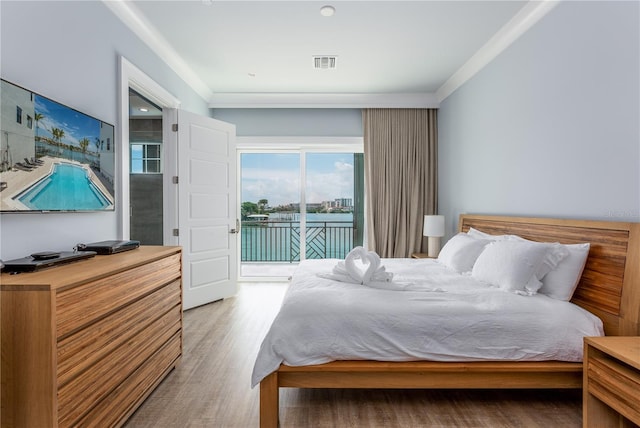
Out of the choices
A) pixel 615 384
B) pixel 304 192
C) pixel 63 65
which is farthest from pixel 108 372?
pixel 304 192

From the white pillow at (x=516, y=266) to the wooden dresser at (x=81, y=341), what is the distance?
227 cm

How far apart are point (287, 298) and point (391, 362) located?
0.73 m

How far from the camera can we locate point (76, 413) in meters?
1.39

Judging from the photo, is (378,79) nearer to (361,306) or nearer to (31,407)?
(361,306)

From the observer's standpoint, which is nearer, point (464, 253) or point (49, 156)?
point (49, 156)

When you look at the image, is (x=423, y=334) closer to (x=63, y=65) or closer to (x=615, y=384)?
(x=615, y=384)

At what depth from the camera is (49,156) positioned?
184 cm

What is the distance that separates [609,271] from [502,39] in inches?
88.1

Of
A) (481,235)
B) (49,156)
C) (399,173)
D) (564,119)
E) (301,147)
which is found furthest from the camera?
(301,147)

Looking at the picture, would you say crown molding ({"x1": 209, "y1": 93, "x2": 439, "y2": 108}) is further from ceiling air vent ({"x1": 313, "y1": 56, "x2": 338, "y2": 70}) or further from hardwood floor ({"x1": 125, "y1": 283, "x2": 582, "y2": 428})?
hardwood floor ({"x1": 125, "y1": 283, "x2": 582, "y2": 428})

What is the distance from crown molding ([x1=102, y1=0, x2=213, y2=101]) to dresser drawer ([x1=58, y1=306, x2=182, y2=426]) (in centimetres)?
233

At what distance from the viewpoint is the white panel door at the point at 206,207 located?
12.2ft

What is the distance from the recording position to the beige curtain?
4.79 m

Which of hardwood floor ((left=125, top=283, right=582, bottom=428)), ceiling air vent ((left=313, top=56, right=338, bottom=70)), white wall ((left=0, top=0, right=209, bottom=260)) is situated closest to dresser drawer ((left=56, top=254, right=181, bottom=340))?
white wall ((left=0, top=0, right=209, bottom=260))
